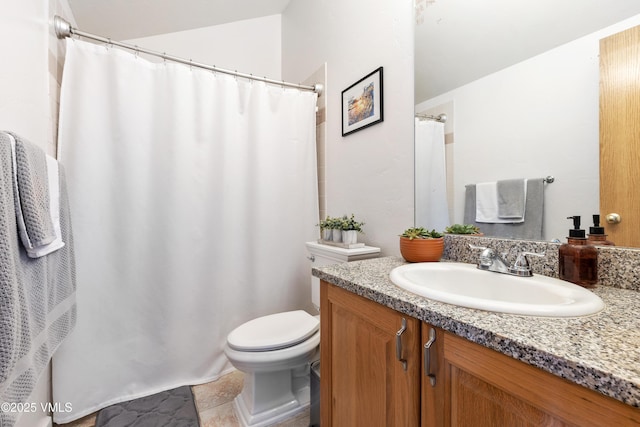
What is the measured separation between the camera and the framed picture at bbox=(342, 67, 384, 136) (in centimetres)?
136

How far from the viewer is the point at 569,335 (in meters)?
0.43

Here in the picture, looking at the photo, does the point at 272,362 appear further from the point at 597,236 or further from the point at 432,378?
the point at 597,236

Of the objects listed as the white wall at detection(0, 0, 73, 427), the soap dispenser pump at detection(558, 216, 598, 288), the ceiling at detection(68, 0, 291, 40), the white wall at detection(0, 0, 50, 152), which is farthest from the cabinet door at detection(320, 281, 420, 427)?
the ceiling at detection(68, 0, 291, 40)

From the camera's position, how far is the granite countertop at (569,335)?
0.34 meters

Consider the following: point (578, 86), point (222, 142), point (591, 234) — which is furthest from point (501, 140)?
point (222, 142)

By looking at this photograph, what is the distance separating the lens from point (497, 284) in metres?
0.78

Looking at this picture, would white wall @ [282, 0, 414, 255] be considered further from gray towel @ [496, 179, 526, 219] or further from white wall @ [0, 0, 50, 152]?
white wall @ [0, 0, 50, 152]

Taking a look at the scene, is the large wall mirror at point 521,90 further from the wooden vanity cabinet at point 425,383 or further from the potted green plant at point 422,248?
the wooden vanity cabinet at point 425,383

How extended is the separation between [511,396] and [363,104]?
1.36 meters

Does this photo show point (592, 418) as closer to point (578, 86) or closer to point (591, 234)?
point (591, 234)

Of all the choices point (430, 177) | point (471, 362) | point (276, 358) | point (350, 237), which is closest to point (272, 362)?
point (276, 358)

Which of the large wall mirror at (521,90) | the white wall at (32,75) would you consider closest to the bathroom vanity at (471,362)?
the large wall mirror at (521,90)

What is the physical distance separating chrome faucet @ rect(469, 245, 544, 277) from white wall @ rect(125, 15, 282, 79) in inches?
85.7

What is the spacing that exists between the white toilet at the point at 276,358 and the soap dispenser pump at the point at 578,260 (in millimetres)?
754
